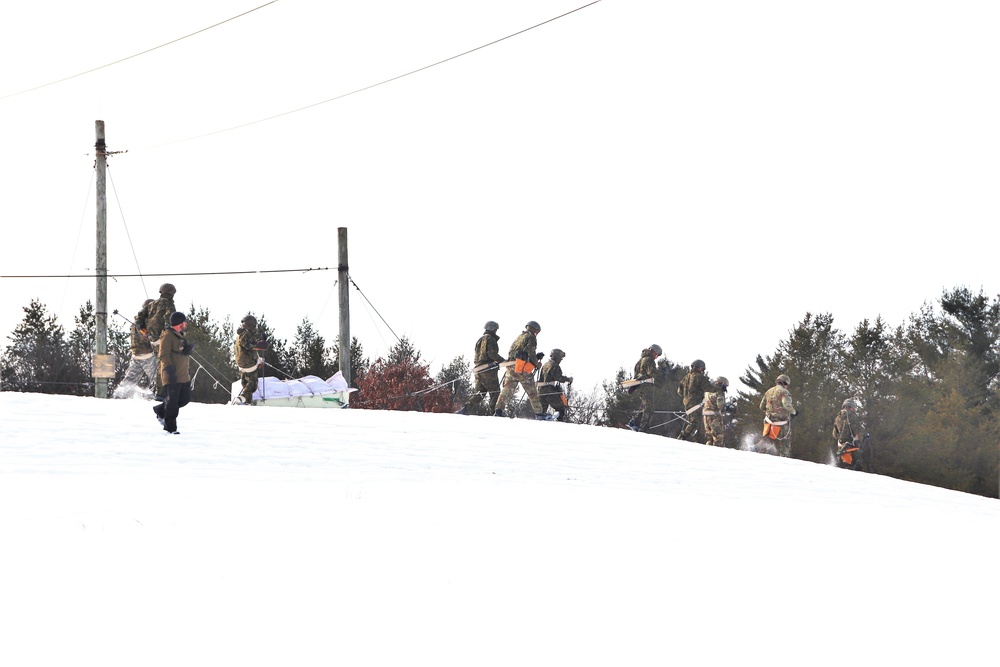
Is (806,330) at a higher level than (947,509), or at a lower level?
higher

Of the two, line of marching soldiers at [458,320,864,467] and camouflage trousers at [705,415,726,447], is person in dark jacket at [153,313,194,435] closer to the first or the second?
line of marching soldiers at [458,320,864,467]

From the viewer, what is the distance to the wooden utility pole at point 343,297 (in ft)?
97.2

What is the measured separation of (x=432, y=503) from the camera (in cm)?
1012

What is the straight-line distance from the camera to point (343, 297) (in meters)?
29.6

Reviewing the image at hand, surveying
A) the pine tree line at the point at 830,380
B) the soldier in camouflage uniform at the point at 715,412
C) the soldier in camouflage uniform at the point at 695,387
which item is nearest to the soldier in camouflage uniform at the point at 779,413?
the soldier in camouflage uniform at the point at 715,412

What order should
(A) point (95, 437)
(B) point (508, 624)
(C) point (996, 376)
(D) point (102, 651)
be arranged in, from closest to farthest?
1. (D) point (102, 651)
2. (B) point (508, 624)
3. (A) point (95, 437)
4. (C) point (996, 376)

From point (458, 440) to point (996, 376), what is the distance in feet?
176

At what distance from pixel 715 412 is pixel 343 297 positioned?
1183 cm

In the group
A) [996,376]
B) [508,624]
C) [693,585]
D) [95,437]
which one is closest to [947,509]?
[693,585]

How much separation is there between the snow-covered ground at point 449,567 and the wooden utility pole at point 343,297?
53.2 feet

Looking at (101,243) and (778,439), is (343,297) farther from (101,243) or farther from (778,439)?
(778,439)

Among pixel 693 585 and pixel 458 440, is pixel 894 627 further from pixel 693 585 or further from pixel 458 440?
pixel 458 440

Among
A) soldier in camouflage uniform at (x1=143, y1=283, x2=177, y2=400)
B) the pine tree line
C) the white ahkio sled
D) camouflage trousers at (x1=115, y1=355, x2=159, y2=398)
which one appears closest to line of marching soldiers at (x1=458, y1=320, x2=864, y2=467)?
soldier in camouflage uniform at (x1=143, y1=283, x2=177, y2=400)

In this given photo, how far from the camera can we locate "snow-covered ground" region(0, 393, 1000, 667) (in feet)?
22.2
